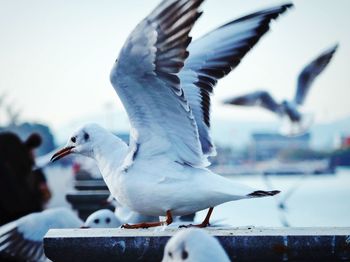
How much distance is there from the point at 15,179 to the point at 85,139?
5.85 ft

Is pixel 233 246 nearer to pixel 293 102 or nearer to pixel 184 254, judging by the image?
pixel 184 254

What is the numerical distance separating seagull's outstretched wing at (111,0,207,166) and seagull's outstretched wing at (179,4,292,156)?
1.11 feet

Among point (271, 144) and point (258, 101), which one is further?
point (271, 144)

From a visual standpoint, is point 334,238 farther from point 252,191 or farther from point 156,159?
point 156,159

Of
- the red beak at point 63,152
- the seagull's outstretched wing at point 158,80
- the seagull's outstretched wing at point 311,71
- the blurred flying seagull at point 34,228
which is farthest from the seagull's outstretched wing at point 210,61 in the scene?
the seagull's outstretched wing at point 311,71

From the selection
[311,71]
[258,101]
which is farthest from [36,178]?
[258,101]

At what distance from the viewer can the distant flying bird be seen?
825 centimetres

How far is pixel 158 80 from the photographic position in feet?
7.89

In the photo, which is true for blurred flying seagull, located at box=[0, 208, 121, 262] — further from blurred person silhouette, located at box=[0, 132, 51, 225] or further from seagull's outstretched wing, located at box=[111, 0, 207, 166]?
seagull's outstretched wing, located at box=[111, 0, 207, 166]

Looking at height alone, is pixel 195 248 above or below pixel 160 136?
below

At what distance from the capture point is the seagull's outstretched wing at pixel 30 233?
3.70 m

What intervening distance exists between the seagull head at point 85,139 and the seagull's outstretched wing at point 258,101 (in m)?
6.06

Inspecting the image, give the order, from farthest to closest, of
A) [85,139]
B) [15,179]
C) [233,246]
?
[15,179] → [85,139] → [233,246]

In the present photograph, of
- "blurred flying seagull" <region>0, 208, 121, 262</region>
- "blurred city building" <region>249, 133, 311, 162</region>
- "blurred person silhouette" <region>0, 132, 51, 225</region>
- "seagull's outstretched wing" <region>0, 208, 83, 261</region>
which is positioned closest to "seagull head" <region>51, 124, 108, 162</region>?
"blurred flying seagull" <region>0, 208, 121, 262</region>
